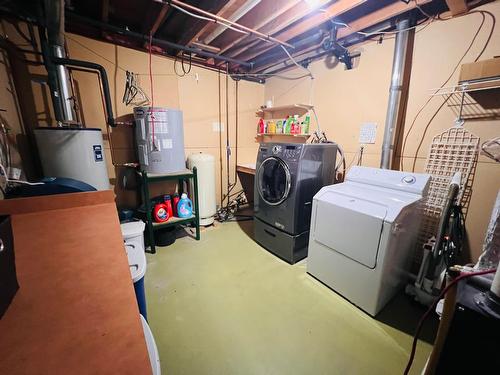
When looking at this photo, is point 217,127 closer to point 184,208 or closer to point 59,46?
point 184,208

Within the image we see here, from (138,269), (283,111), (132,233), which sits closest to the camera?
(138,269)

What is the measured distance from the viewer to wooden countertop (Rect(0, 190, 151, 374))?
0.39m

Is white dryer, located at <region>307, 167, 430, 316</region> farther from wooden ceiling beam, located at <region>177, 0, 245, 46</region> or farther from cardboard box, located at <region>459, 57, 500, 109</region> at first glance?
wooden ceiling beam, located at <region>177, 0, 245, 46</region>

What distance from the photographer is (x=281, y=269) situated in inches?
86.4

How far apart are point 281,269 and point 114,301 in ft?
6.18

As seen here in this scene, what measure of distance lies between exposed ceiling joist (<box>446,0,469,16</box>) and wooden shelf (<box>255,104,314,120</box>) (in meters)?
1.51

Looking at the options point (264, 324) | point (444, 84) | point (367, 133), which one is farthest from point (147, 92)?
point (444, 84)

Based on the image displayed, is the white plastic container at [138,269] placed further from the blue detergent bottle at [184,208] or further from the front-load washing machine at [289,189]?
the front-load washing machine at [289,189]

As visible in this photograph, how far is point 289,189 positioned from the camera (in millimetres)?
2146

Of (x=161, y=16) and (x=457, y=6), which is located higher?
(x=161, y=16)

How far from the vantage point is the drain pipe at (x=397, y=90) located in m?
1.91

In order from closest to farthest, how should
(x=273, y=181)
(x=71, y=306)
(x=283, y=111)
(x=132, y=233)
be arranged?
(x=71, y=306) < (x=132, y=233) < (x=273, y=181) < (x=283, y=111)

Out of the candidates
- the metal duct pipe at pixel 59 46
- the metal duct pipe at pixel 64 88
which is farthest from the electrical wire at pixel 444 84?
the metal duct pipe at pixel 64 88

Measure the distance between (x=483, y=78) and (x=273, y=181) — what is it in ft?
6.03
